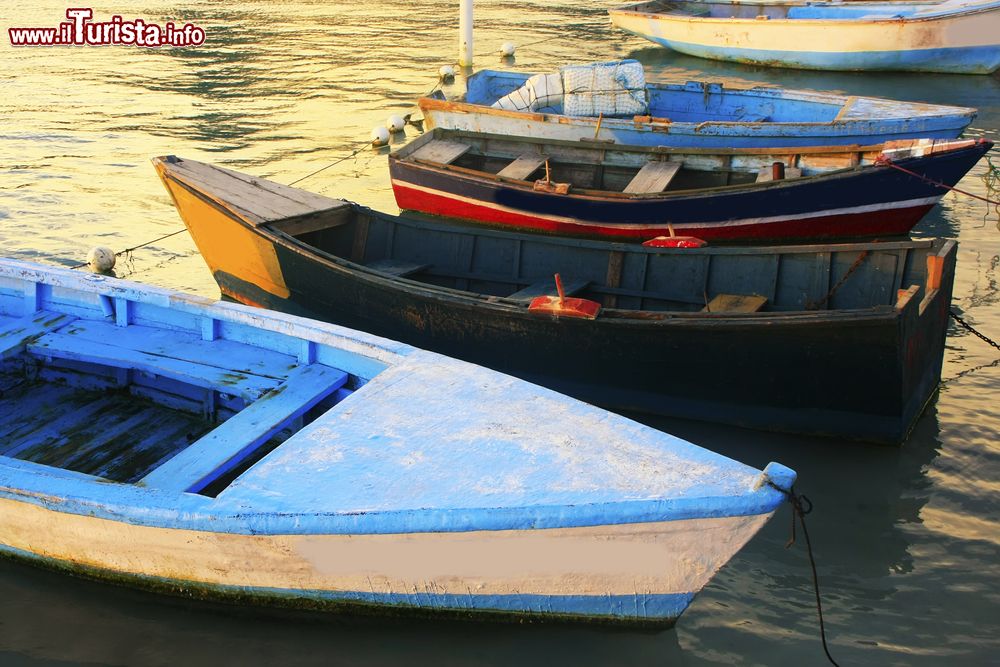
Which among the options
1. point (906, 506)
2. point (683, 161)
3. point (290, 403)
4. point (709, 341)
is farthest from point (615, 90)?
point (290, 403)

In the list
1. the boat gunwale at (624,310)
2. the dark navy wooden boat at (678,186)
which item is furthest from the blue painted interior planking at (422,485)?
the dark navy wooden boat at (678,186)

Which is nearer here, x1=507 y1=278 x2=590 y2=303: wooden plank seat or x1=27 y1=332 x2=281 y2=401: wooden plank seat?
x1=27 y1=332 x2=281 y2=401: wooden plank seat

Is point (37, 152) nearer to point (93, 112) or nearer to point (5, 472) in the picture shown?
point (93, 112)

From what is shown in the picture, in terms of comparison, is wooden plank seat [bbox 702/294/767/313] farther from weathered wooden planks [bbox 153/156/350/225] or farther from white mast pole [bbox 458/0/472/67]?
white mast pole [bbox 458/0/472/67]

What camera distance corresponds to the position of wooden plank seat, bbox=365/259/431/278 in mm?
8781

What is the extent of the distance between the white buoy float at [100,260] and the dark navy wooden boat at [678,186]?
132 inches

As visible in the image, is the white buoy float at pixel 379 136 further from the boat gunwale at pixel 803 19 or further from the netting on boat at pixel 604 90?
the boat gunwale at pixel 803 19

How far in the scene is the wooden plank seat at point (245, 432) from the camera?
15.9 feet

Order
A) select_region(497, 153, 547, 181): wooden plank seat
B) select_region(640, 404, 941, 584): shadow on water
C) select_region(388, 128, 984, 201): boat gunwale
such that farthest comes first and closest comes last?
select_region(497, 153, 547, 181): wooden plank seat
select_region(388, 128, 984, 201): boat gunwale
select_region(640, 404, 941, 584): shadow on water

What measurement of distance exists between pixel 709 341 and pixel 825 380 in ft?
2.81

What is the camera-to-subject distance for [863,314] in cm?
645

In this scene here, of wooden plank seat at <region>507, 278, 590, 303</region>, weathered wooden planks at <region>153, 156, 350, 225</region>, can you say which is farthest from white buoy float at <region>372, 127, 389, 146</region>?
wooden plank seat at <region>507, 278, 590, 303</region>

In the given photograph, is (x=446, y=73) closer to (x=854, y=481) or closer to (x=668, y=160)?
(x=668, y=160)

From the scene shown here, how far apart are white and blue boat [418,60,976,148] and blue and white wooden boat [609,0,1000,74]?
8.35 metres
